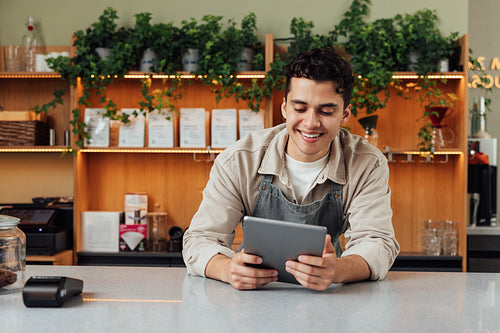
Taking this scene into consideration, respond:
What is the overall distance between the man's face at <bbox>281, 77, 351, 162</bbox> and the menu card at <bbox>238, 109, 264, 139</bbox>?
64.9 inches

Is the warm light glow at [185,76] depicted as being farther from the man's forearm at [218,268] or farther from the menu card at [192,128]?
the man's forearm at [218,268]

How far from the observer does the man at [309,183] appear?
5.41 ft

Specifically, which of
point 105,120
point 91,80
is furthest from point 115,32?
point 105,120

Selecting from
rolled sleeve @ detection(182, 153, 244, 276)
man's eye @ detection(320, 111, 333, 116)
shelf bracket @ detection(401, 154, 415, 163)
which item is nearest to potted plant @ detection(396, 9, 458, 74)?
shelf bracket @ detection(401, 154, 415, 163)

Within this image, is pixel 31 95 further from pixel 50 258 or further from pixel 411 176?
pixel 411 176

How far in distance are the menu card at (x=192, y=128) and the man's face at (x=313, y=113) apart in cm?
171

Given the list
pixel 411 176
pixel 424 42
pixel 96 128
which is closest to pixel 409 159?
pixel 411 176

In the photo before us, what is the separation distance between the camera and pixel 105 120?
11.5ft

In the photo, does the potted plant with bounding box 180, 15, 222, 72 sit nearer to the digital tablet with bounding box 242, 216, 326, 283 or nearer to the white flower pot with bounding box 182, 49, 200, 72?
the white flower pot with bounding box 182, 49, 200, 72

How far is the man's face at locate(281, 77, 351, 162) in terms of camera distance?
1.70 m

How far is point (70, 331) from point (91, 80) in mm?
2584

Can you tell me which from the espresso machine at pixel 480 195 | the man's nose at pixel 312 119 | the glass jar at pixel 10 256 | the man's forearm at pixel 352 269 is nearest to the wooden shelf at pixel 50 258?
the glass jar at pixel 10 256

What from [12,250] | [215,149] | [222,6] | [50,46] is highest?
[222,6]

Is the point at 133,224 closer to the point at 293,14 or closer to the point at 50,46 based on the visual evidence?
the point at 50,46
